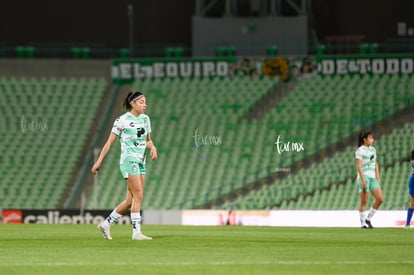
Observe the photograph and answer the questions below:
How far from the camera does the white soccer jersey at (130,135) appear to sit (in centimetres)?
1689

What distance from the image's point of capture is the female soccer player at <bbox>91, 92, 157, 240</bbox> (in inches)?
660

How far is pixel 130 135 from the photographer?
16969 mm

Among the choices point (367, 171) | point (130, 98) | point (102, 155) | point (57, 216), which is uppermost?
point (130, 98)

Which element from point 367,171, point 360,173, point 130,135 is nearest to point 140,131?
point 130,135

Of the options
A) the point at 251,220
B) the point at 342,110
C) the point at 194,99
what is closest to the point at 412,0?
the point at 342,110

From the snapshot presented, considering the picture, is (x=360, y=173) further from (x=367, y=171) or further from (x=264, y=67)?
(x=264, y=67)

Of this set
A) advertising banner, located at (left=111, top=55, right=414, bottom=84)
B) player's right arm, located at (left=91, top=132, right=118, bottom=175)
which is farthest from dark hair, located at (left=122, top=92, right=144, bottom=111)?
advertising banner, located at (left=111, top=55, right=414, bottom=84)

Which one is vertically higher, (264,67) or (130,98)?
(264,67)

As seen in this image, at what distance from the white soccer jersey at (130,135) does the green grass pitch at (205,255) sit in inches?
56.4

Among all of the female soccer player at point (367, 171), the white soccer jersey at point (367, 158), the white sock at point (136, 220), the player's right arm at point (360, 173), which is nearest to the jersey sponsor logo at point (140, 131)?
the white sock at point (136, 220)

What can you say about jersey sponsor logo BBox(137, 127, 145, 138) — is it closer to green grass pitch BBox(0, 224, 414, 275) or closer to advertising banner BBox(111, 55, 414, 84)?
green grass pitch BBox(0, 224, 414, 275)

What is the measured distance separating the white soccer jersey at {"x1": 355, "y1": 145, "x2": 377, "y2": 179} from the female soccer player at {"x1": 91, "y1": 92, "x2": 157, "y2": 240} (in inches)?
335

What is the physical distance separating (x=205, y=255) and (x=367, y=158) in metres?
11.5

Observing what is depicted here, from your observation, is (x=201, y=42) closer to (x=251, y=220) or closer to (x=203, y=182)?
(x=203, y=182)
